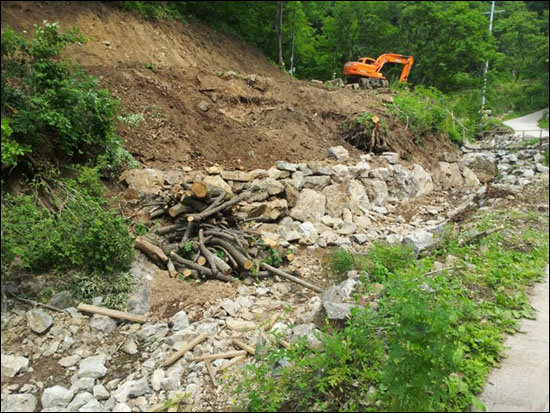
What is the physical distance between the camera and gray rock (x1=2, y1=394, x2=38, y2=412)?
284cm

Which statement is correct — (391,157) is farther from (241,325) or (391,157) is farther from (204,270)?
(241,325)

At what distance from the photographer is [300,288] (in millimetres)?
5070

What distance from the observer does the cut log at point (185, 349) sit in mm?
3371

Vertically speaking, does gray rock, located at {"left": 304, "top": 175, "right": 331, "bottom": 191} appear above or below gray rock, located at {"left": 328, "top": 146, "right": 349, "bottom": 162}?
below

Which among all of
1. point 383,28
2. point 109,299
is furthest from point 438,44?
point 109,299

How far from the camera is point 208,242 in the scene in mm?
5238

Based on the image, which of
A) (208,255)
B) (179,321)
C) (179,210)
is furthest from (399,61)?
(179,321)

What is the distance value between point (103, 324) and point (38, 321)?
1.80ft

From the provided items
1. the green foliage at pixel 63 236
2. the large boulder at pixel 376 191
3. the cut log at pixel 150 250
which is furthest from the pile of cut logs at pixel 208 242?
the large boulder at pixel 376 191

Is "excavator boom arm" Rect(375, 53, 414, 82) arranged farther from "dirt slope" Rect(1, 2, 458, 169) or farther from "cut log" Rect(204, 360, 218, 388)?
"cut log" Rect(204, 360, 218, 388)

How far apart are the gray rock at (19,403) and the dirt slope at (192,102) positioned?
171 inches

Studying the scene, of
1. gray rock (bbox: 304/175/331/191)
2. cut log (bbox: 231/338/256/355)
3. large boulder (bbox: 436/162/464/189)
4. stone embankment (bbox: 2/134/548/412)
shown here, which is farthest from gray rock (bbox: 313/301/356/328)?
large boulder (bbox: 436/162/464/189)

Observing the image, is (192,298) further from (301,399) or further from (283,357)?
(301,399)

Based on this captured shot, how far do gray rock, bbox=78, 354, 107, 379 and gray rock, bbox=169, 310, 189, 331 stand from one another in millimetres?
697
